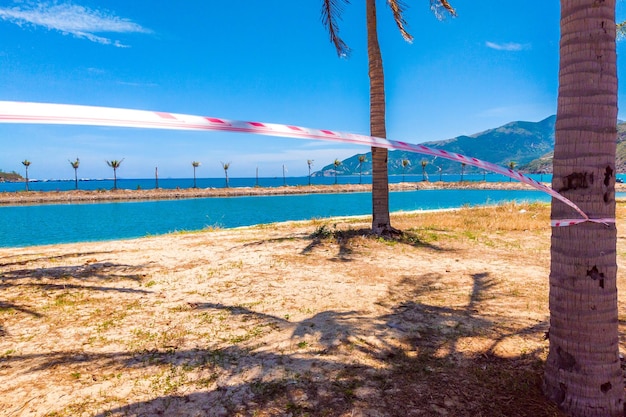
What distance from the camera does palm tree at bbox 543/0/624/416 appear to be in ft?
7.61

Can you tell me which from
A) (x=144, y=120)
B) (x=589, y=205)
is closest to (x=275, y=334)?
(x=144, y=120)

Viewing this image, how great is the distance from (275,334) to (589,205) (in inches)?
124

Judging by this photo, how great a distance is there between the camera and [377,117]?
9500 millimetres

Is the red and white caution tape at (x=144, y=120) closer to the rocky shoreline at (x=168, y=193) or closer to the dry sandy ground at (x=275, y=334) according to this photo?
the dry sandy ground at (x=275, y=334)

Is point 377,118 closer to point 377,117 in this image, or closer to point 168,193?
point 377,117

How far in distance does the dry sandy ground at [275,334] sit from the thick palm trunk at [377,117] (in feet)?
6.27

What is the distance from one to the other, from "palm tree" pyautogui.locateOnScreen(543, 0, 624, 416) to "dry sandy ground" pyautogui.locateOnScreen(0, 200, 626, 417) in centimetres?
41

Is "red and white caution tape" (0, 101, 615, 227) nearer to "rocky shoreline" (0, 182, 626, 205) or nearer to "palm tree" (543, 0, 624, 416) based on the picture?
"palm tree" (543, 0, 624, 416)

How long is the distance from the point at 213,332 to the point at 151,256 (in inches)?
182

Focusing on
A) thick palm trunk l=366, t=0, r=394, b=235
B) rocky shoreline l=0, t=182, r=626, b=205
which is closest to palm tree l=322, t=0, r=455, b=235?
thick palm trunk l=366, t=0, r=394, b=235

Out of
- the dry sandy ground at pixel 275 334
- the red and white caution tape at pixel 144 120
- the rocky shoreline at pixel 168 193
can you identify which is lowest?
the dry sandy ground at pixel 275 334

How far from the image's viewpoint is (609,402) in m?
2.38

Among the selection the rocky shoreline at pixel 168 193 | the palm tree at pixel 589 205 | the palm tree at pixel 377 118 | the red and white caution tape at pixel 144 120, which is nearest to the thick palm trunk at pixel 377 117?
the palm tree at pixel 377 118

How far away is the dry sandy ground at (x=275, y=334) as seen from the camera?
274 centimetres
